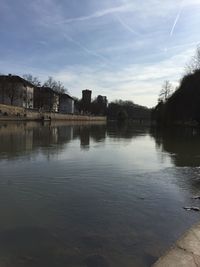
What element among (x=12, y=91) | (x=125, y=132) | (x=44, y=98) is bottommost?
(x=125, y=132)

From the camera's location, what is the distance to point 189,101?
300 feet

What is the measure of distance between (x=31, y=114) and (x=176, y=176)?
103 metres

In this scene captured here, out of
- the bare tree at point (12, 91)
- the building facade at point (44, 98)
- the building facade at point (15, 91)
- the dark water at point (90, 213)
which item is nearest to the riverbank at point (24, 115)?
the building facade at point (44, 98)

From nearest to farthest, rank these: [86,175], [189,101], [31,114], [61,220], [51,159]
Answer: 1. [61,220]
2. [86,175]
3. [51,159]
4. [189,101]
5. [31,114]

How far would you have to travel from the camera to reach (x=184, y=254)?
8484 millimetres

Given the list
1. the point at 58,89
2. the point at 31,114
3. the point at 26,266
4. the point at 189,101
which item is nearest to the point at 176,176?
the point at 26,266

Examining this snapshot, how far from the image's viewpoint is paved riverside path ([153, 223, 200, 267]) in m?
7.93

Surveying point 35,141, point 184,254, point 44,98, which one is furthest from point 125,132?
point 44,98

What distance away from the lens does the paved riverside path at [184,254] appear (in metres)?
7.93

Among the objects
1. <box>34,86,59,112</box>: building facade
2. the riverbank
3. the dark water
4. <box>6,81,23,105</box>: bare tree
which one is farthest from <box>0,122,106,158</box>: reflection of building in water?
<box>34,86,59,112</box>: building facade

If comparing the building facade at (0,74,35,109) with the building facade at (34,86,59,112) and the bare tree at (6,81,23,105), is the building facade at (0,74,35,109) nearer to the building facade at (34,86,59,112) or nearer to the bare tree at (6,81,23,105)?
the bare tree at (6,81,23,105)

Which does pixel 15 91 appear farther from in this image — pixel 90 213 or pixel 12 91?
pixel 90 213

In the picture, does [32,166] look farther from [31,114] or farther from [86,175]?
[31,114]

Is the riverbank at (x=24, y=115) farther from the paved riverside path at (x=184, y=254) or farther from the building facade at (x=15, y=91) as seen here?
the paved riverside path at (x=184, y=254)
